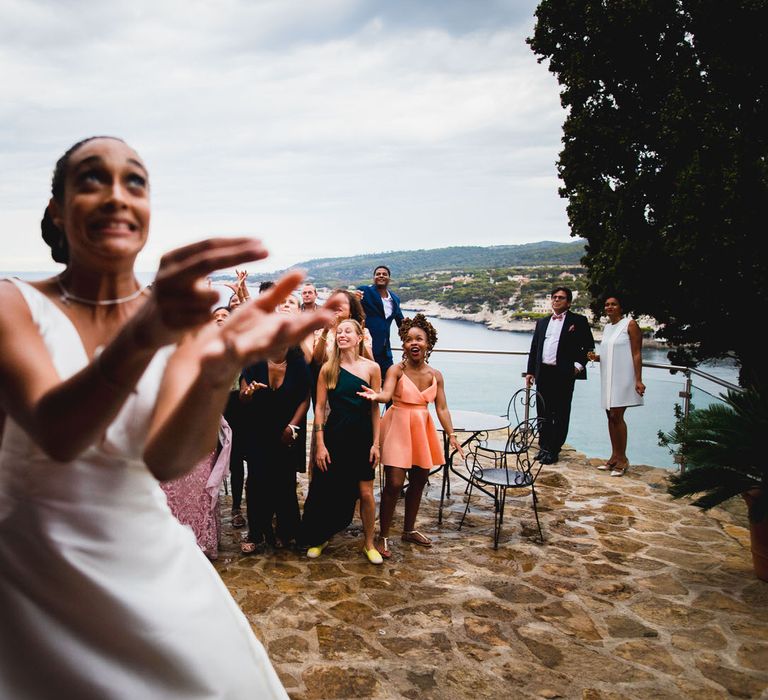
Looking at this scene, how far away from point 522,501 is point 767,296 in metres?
3.00

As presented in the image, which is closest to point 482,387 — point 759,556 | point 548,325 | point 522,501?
point 548,325

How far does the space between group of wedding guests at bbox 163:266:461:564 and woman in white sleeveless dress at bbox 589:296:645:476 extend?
114 inches

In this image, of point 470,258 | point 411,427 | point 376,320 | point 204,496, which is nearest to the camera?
point 204,496

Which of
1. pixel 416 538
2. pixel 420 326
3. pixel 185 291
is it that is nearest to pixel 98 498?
pixel 185 291

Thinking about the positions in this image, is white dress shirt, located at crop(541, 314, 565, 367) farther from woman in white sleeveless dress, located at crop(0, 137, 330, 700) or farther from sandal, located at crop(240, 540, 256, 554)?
woman in white sleeveless dress, located at crop(0, 137, 330, 700)

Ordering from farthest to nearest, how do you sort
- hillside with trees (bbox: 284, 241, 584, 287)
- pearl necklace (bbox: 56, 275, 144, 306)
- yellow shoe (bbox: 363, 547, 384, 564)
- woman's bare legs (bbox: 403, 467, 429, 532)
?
hillside with trees (bbox: 284, 241, 584, 287)
woman's bare legs (bbox: 403, 467, 429, 532)
yellow shoe (bbox: 363, 547, 384, 564)
pearl necklace (bbox: 56, 275, 144, 306)

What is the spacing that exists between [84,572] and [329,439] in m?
3.62

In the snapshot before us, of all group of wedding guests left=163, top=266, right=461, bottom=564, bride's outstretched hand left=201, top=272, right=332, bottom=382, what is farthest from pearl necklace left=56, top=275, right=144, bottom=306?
group of wedding guests left=163, top=266, right=461, bottom=564

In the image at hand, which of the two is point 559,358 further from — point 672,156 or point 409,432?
point 409,432

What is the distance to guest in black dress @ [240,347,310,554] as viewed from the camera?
4.52 meters

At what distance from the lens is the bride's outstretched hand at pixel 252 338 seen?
79 cm

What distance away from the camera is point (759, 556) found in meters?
4.27

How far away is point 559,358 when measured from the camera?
22.9ft

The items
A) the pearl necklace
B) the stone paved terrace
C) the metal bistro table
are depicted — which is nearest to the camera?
the pearl necklace
